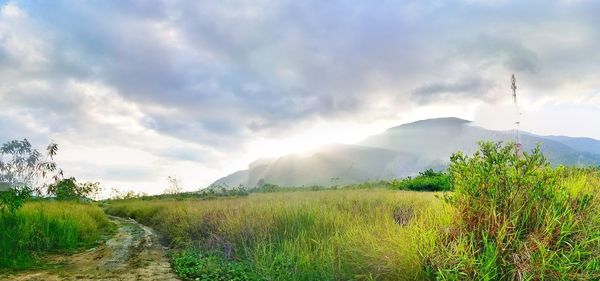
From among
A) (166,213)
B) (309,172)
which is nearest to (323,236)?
(166,213)

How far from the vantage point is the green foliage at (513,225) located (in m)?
5.72

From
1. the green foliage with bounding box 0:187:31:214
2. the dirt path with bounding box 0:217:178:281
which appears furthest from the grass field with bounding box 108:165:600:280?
the green foliage with bounding box 0:187:31:214

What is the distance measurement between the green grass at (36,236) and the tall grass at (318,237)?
278 centimetres

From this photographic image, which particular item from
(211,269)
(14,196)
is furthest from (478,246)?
(14,196)

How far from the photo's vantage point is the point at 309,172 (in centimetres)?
14900

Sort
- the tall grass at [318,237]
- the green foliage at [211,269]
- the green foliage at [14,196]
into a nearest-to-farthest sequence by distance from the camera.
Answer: the tall grass at [318,237] → the green foliage at [211,269] → the green foliage at [14,196]

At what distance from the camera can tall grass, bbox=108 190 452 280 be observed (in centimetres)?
651

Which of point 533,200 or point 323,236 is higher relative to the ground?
point 533,200

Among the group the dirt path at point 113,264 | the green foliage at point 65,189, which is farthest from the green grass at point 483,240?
the green foliage at point 65,189

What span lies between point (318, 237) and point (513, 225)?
162 inches

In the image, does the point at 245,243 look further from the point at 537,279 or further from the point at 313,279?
the point at 537,279

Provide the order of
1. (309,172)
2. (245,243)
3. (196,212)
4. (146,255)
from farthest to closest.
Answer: (309,172) → (196,212) → (146,255) → (245,243)

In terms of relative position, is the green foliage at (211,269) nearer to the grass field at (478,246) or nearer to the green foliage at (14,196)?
the grass field at (478,246)

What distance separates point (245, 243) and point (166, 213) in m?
9.27
